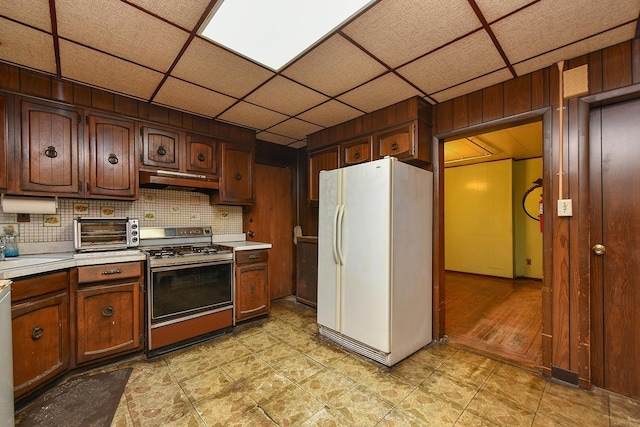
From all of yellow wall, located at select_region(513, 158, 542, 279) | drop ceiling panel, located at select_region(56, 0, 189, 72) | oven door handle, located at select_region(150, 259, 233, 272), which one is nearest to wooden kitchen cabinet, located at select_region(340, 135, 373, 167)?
oven door handle, located at select_region(150, 259, 233, 272)

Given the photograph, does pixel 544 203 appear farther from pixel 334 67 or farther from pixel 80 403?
pixel 80 403

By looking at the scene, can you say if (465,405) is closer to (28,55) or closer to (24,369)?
(24,369)

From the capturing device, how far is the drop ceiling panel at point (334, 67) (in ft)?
6.15

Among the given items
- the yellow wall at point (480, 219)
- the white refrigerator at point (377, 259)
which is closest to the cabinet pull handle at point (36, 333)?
the white refrigerator at point (377, 259)

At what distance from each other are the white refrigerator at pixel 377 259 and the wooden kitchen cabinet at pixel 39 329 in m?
2.06

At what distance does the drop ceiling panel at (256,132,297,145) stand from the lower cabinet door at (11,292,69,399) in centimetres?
263

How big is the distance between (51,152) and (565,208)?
13.2 ft

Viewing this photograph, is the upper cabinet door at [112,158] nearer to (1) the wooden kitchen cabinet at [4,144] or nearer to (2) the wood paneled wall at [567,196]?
(1) the wooden kitchen cabinet at [4,144]

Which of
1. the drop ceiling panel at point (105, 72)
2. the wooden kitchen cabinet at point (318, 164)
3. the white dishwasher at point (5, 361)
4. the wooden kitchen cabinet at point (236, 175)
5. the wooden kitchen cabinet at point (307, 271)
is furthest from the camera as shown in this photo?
the wooden kitchen cabinet at point (307, 271)

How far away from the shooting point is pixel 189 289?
261cm

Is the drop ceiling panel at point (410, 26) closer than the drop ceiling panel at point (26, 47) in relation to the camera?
Yes

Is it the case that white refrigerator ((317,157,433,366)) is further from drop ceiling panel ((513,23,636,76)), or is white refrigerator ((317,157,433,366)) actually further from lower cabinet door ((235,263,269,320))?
drop ceiling panel ((513,23,636,76))

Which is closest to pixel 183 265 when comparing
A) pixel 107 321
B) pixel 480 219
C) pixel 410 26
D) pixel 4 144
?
pixel 107 321

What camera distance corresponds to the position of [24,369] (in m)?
1.75
